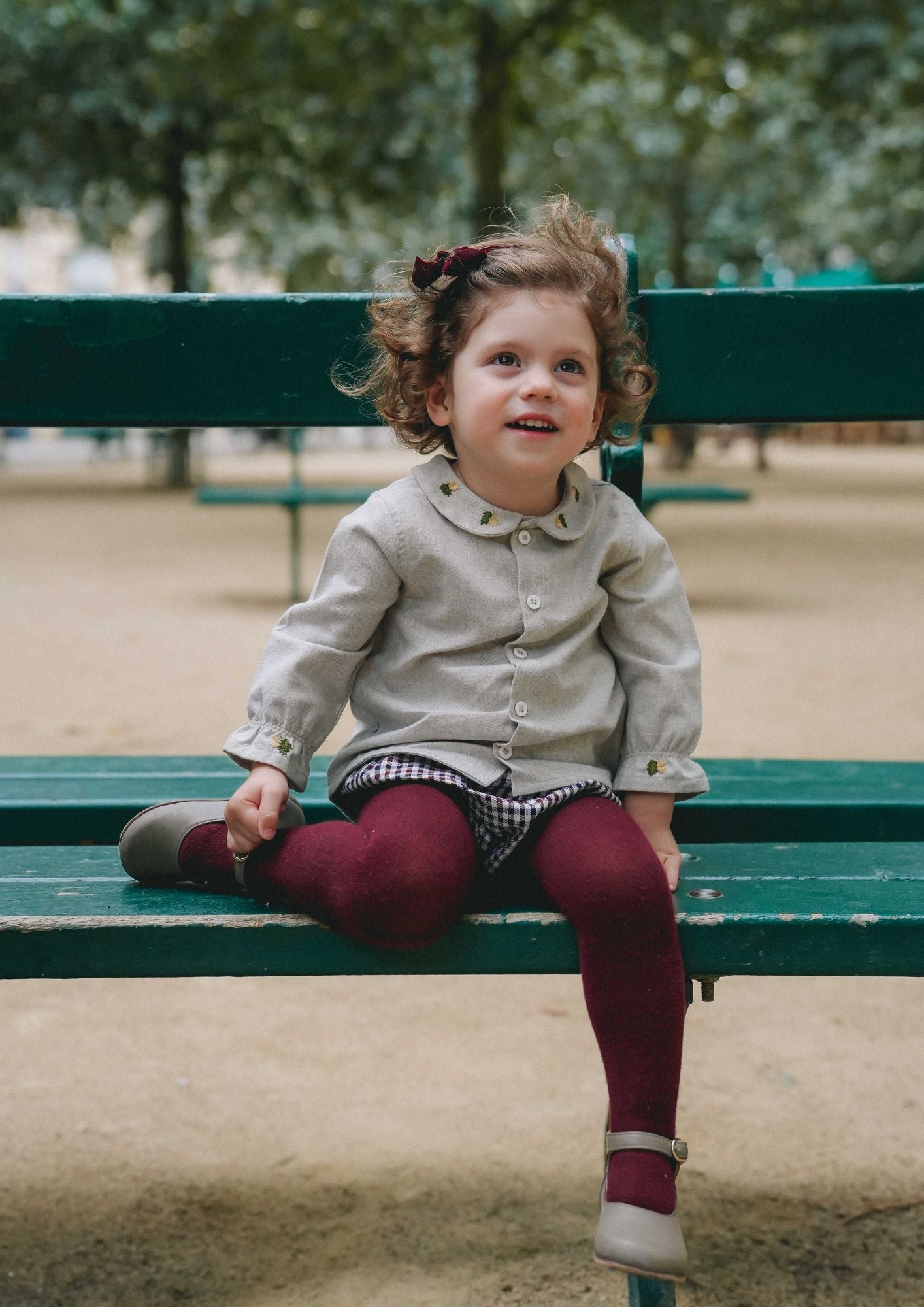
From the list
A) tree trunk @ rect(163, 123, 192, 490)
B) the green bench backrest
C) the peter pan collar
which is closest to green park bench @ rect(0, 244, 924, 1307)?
the green bench backrest

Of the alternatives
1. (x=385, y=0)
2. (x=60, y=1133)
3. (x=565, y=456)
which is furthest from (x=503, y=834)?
(x=385, y=0)

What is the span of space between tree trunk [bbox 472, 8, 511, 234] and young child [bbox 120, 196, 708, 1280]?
31.6 ft

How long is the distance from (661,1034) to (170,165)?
1619cm

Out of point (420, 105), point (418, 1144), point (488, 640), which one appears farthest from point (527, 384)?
point (420, 105)

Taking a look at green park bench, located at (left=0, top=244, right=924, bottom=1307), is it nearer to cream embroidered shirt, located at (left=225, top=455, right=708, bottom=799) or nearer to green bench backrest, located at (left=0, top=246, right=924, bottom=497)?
green bench backrest, located at (left=0, top=246, right=924, bottom=497)

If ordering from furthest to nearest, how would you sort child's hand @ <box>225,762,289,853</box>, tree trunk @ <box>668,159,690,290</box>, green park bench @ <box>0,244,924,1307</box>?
1. tree trunk @ <box>668,159,690,290</box>
2. green park bench @ <box>0,244,924,1307</box>
3. child's hand @ <box>225,762,289,853</box>

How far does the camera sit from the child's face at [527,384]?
1.77 m

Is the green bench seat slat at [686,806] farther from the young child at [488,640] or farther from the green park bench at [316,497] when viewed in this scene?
the green park bench at [316,497]

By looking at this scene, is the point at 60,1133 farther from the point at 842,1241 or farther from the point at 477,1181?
the point at 842,1241

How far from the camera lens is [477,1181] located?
213 cm

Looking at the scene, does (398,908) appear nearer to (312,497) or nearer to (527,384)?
(527,384)

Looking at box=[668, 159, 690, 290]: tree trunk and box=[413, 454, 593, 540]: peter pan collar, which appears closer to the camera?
box=[413, 454, 593, 540]: peter pan collar

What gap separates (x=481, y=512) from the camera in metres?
1.82

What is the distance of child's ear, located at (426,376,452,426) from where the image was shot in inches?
74.3
